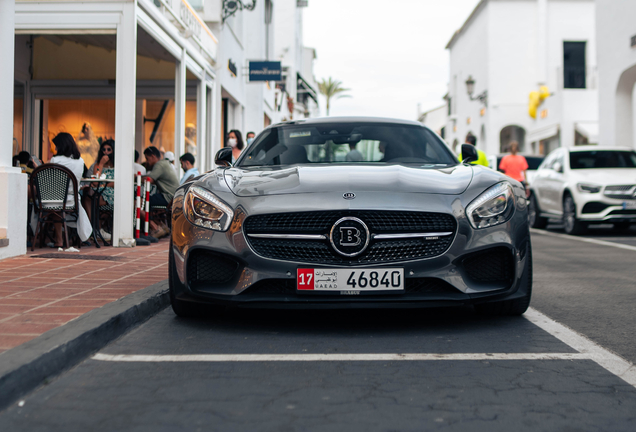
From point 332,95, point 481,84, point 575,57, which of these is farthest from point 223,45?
point 332,95

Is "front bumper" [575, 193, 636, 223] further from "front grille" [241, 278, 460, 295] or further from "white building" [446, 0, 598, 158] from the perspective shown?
"white building" [446, 0, 598, 158]

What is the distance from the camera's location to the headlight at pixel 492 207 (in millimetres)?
4004

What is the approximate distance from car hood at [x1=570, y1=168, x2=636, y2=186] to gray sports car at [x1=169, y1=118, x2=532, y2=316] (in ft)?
27.9

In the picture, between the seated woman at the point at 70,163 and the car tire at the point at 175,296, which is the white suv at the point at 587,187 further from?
the car tire at the point at 175,296

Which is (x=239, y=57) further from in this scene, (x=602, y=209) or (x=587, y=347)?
(x=587, y=347)

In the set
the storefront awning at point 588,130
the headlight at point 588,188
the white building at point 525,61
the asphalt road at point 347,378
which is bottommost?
the asphalt road at point 347,378

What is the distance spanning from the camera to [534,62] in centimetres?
3862

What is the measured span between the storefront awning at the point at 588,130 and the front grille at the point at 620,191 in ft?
61.3

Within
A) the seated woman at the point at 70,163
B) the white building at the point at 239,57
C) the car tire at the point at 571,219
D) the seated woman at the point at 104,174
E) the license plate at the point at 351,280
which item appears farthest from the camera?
the white building at the point at 239,57

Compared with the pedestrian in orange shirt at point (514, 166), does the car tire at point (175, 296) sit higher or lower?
lower

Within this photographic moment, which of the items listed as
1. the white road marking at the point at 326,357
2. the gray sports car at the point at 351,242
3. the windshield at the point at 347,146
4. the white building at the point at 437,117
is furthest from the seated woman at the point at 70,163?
the white building at the point at 437,117

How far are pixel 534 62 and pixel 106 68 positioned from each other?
95.5 feet

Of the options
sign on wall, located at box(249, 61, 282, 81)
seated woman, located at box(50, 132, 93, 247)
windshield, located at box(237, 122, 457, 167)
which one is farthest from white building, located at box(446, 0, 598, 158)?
windshield, located at box(237, 122, 457, 167)

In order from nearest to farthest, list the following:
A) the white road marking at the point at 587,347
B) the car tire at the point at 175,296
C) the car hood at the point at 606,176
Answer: the white road marking at the point at 587,347, the car tire at the point at 175,296, the car hood at the point at 606,176
